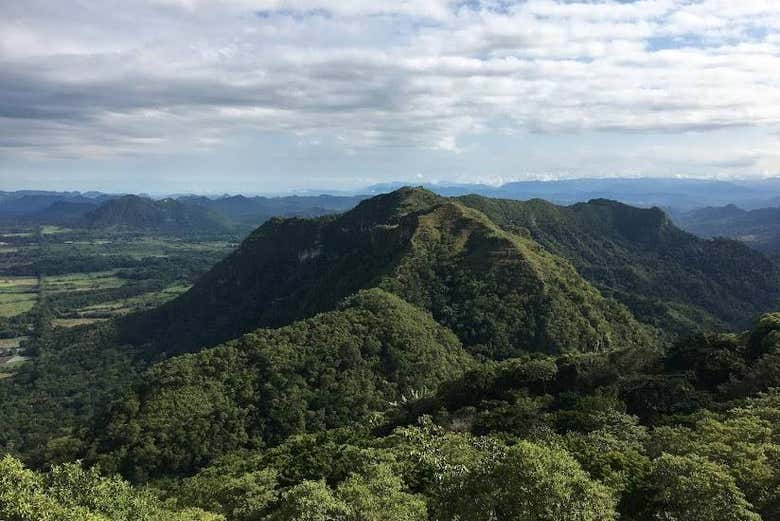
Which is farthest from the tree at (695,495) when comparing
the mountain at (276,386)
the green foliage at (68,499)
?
the mountain at (276,386)

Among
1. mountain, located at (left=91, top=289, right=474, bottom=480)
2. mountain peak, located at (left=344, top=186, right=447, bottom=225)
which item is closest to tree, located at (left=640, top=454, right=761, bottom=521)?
mountain, located at (left=91, top=289, right=474, bottom=480)

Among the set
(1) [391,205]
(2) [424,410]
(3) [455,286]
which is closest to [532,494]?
(2) [424,410]

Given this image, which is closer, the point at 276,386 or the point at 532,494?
the point at 532,494

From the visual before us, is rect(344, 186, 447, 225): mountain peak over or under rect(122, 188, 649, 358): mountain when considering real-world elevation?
over

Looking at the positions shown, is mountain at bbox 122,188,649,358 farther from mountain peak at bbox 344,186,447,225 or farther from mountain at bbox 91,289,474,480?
mountain at bbox 91,289,474,480

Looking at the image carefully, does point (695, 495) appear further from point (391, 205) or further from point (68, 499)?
point (391, 205)

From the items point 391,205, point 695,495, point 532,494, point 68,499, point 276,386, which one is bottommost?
point 276,386

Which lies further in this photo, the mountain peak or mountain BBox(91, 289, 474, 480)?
the mountain peak
